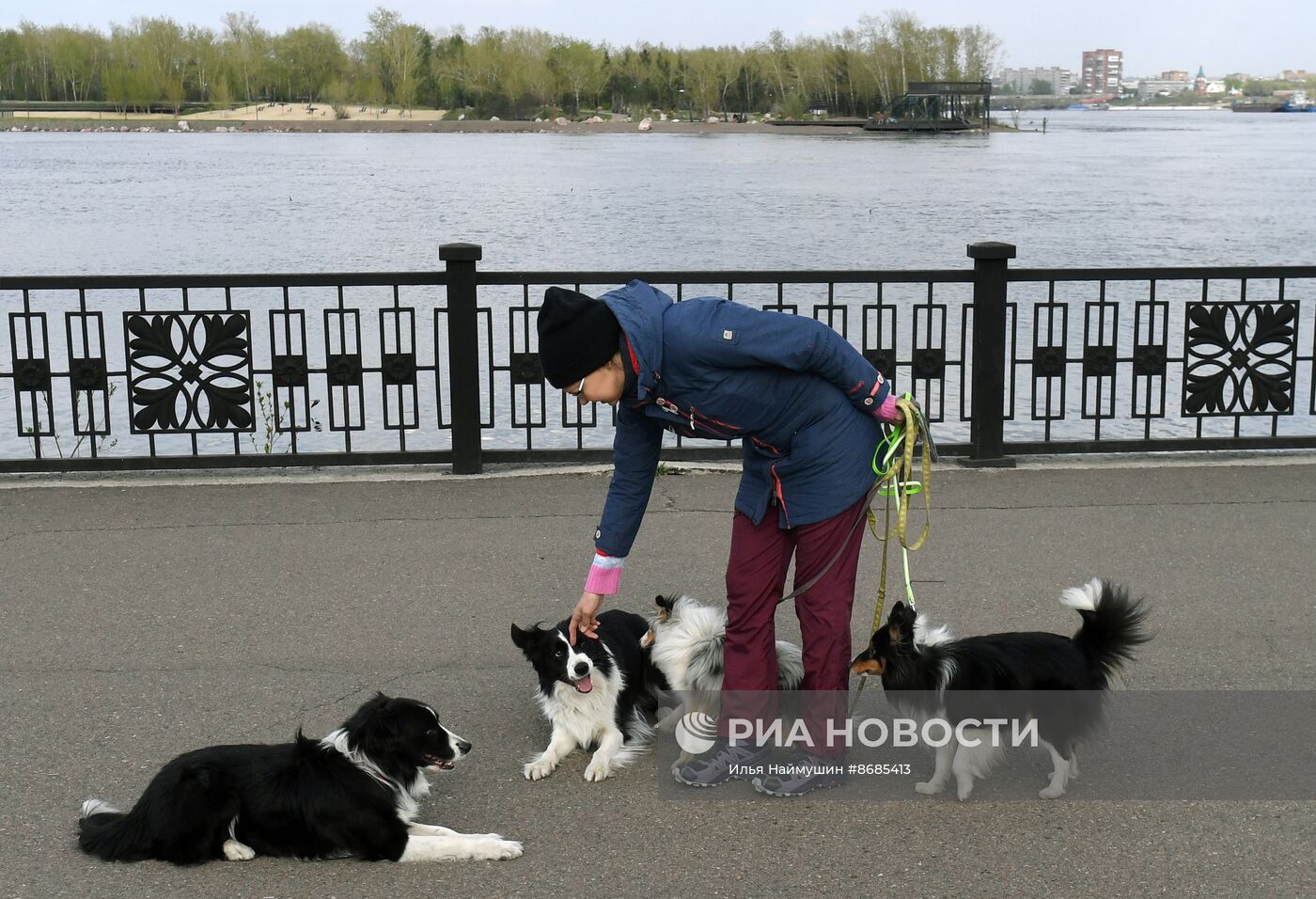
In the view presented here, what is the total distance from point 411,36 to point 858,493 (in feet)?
503

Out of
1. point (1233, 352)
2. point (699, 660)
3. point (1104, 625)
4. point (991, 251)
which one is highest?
point (991, 251)

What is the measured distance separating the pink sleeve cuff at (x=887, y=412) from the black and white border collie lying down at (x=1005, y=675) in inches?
22.8

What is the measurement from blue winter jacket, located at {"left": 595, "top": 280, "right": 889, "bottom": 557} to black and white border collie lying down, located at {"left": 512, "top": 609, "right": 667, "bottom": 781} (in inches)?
15.8

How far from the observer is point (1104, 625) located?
446cm

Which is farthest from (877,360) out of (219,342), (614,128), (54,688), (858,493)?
(614,128)

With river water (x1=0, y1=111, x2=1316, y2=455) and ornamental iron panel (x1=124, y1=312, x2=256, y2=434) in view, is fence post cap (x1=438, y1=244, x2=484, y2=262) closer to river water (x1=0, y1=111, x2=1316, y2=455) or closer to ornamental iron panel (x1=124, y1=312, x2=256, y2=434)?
ornamental iron panel (x1=124, y1=312, x2=256, y2=434)

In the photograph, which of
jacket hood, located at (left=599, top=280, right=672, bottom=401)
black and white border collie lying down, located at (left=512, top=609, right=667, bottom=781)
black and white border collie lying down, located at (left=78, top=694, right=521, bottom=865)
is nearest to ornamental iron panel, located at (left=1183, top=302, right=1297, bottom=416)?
black and white border collie lying down, located at (left=512, top=609, right=667, bottom=781)

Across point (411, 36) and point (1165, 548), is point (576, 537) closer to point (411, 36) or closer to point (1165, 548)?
point (1165, 548)

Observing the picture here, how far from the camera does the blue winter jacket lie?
411cm

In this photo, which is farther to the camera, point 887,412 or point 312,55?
point 312,55

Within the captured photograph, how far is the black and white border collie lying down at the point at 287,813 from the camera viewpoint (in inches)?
161

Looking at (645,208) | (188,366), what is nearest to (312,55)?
(645,208)

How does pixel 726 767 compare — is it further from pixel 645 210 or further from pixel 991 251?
pixel 645 210

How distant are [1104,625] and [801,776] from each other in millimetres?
1081
